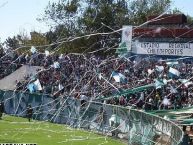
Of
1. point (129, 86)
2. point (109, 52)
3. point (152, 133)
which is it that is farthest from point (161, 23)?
point (152, 133)

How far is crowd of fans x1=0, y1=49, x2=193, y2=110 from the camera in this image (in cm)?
2705

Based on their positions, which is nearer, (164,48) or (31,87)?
(31,87)

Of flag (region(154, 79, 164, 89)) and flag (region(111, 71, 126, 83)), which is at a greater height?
flag (region(111, 71, 126, 83))

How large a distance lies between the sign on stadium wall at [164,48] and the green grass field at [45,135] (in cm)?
884

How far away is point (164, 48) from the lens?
3859 cm

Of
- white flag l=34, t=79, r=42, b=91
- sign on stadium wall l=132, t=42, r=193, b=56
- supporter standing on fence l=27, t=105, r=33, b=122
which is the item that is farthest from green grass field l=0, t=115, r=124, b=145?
sign on stadium wall l=132, t=42, r=193, b=56

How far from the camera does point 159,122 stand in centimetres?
2000

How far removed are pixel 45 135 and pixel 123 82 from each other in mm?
4848

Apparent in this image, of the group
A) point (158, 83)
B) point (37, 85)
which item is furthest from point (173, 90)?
point (37, 85)

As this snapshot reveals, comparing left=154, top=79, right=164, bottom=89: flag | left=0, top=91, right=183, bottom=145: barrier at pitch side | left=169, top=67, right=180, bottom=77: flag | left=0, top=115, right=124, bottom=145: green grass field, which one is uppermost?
left=169, top=67, right=180, bottom=77: flag

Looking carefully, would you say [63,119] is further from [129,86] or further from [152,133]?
[152,133]

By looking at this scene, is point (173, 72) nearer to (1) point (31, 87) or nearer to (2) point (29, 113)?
(2) point (29, 113)

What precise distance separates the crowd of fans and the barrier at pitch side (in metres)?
0.67

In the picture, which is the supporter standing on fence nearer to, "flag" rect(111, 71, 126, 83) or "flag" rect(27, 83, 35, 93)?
"flag" rect(27, 83, 35, 93)
